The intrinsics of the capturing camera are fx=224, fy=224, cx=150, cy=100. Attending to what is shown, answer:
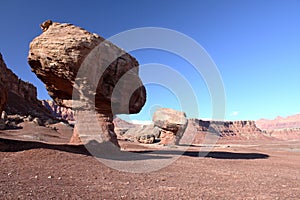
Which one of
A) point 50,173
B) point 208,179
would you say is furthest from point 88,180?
point 208,179

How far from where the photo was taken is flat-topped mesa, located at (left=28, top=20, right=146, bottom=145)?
1248 cm

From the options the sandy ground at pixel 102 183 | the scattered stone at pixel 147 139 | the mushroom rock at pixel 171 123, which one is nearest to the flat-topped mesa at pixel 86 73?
the sandy ground at pixel 102 183

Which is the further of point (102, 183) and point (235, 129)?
point (235, 129)

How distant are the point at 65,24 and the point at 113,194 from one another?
11120 mm

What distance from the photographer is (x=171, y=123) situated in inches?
1225

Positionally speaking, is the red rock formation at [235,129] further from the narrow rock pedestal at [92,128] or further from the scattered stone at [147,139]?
the narrow rock pedestal at [92,128]

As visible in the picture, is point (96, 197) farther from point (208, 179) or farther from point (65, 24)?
point (65, 24)

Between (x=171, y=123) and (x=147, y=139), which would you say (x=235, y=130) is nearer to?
(x=147, y=139)

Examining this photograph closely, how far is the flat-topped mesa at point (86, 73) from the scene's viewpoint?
491 inches

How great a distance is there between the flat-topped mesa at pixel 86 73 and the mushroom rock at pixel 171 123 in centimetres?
1484

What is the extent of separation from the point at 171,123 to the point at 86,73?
64.7 ft

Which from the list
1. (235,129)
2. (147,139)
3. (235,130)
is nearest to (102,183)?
(147,139)

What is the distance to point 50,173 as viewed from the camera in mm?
6777

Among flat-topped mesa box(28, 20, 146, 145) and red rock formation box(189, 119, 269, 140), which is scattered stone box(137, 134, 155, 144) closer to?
flat-topped mesa box(28, 20, 146, 145)
